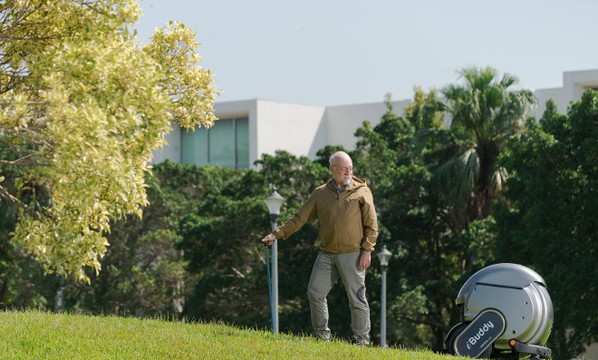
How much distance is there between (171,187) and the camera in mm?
46250

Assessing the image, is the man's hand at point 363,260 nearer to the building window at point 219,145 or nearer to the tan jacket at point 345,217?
the tan jacket at point 345,217

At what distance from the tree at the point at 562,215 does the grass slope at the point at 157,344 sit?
1807 centimetres

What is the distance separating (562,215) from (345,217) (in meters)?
19.7

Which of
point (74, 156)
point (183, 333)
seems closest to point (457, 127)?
point (183, 333)

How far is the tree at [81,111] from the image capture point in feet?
30.4

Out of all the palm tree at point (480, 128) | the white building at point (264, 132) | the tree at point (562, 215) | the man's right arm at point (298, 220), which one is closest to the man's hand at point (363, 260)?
the man's right arm at point (298, 220)

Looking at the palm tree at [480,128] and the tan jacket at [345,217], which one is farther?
the palm tree at [480,128]

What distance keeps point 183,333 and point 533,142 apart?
2120 cm

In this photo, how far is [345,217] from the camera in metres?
12.1

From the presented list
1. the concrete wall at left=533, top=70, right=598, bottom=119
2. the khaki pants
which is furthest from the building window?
the khaki pants

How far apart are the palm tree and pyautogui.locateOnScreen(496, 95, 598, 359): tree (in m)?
4.34

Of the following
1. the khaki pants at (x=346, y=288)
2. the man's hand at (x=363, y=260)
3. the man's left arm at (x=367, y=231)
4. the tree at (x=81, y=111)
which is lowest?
the khaki pants at (x=346, y=288)

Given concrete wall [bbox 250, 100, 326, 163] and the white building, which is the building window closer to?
the white building

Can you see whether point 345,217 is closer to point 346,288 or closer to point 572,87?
point 346,288
